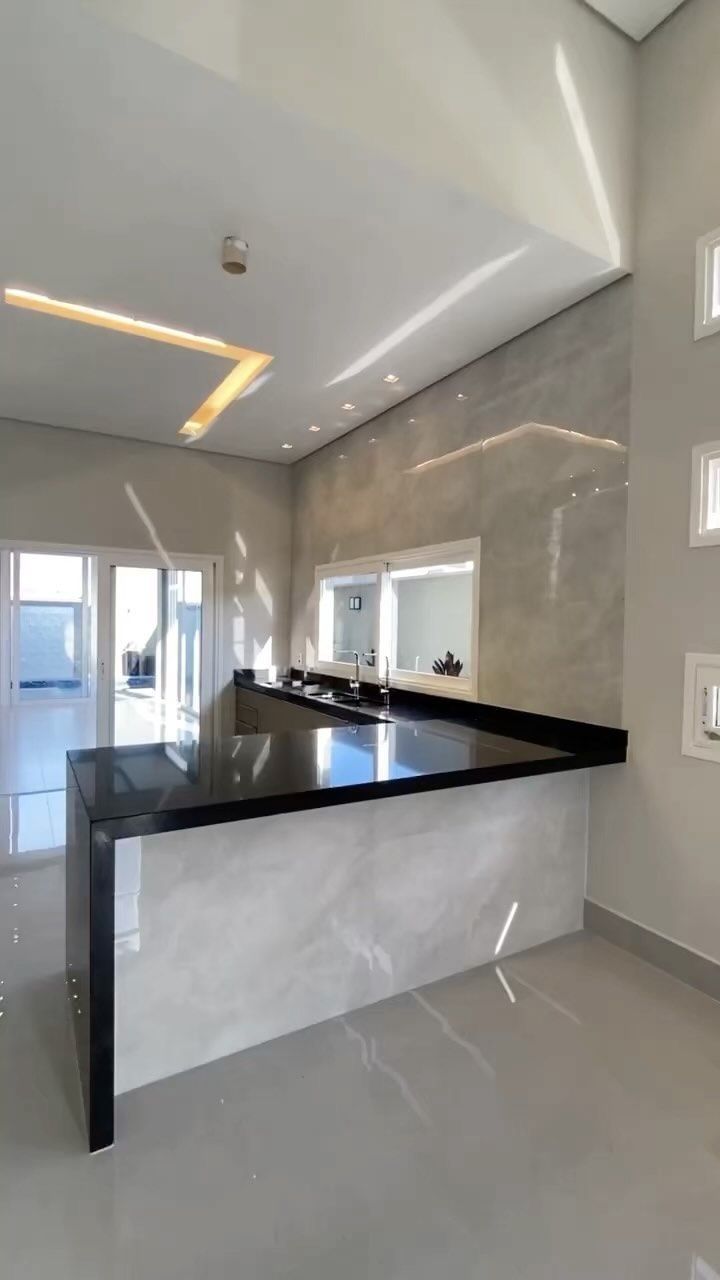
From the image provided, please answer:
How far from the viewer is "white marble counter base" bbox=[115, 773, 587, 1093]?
68.6 inches

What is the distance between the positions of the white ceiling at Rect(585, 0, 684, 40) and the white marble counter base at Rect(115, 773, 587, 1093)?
304 centimetres

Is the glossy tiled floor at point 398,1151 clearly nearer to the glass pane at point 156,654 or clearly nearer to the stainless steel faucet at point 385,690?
the stainless steel faucet at point 385,690

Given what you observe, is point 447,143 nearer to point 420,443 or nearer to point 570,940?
point 420,443

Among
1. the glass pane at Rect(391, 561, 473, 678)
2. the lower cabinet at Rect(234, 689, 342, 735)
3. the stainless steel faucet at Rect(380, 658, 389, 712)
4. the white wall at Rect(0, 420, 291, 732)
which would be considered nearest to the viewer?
the glass pane at Rect(391, 561, 473, 678)

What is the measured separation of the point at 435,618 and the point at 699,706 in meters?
1.85

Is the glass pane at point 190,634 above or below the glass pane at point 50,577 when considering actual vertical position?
below

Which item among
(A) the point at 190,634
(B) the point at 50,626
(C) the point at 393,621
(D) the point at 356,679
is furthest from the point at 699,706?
(B) the point at 50,626

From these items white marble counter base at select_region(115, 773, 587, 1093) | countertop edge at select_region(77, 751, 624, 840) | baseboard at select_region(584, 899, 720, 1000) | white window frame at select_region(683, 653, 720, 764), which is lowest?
baseboard at select_region(584, 899, 720, 1000)

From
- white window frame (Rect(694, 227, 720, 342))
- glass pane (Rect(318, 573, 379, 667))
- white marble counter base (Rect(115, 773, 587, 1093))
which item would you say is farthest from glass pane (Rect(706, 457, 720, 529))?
glass pane (Rect(318, 573, 379, 667))

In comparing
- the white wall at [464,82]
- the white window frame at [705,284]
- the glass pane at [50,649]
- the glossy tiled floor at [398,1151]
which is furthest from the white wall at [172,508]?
the white window frame at [705,284]

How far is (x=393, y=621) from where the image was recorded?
4398 millimetres

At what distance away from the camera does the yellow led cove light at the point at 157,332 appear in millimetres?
2955

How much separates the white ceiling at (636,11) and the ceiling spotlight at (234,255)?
5.43 feet

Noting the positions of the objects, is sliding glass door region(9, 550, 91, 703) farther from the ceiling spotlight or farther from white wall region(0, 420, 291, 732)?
the ceiling spotlight
